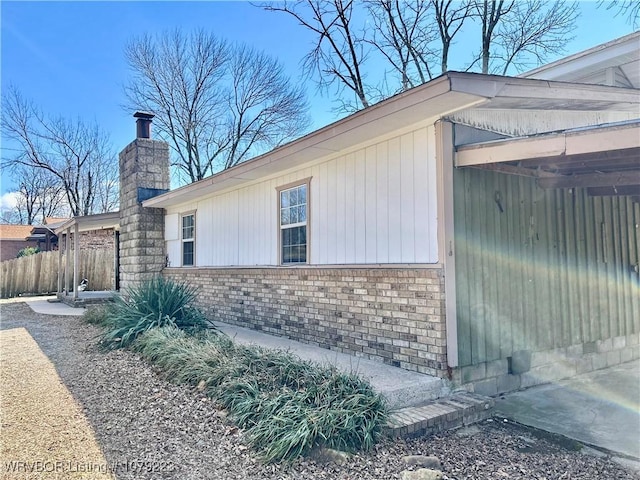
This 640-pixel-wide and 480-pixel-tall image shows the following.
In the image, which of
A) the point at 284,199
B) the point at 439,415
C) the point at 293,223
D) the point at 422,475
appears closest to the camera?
the point at 422,475

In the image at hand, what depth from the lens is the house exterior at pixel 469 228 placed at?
15.0 feet

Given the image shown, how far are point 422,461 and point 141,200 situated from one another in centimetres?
973

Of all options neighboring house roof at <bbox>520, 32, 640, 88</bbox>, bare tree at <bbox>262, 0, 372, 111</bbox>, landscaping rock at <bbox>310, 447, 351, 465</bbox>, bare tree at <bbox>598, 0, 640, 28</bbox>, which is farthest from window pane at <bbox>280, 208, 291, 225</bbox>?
bare tree at <bbox>262, 0, 372, 111</bbox>

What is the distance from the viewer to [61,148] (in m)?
28.2

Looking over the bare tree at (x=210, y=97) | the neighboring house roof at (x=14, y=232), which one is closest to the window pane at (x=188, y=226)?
the bare tree at (x=210, y=97)

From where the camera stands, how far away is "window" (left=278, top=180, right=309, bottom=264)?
273 inches

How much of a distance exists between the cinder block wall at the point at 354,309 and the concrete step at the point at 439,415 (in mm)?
373

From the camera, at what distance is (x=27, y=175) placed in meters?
31.0

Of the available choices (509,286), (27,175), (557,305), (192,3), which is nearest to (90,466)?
(509,286)

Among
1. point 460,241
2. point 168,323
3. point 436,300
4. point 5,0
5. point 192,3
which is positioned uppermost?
point 192,3

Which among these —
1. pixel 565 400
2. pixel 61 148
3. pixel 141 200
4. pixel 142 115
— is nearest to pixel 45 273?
pixel 141 200

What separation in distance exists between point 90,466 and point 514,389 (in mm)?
4502

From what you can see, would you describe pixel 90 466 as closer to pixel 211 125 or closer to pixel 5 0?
pixel 5 0

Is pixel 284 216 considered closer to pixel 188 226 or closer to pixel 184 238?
pixel 188 226
